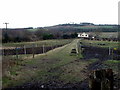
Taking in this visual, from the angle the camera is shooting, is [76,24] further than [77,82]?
Yes

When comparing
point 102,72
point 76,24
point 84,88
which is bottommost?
point 84,88

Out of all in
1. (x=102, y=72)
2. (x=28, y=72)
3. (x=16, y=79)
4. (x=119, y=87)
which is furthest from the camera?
(x=28, y=72)

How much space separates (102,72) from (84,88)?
8.13 metres

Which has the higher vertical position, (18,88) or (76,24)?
(76,24)

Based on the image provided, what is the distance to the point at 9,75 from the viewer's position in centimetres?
1159

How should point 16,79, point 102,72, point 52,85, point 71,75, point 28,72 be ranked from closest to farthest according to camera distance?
point 102,72 → point 52,85 → point 16,79 → point 71,75 → point 28,72

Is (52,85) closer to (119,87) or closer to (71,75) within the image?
(71,75)

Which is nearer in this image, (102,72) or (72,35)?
(102,72)

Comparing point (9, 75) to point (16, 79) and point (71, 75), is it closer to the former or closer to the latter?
point (16, 79)

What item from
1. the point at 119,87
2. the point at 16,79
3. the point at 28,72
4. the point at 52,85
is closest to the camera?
the point at 119,87

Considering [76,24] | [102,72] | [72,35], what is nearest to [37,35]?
[72,35]

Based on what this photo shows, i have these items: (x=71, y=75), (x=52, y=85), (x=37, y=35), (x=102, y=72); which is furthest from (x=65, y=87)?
(x=37, y=35)

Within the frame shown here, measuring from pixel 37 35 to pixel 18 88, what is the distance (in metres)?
45.6

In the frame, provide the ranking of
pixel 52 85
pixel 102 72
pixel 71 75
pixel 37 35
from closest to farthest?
pixel 102 72
pixel 52 85
pixel 71 75
pixel 37 35
